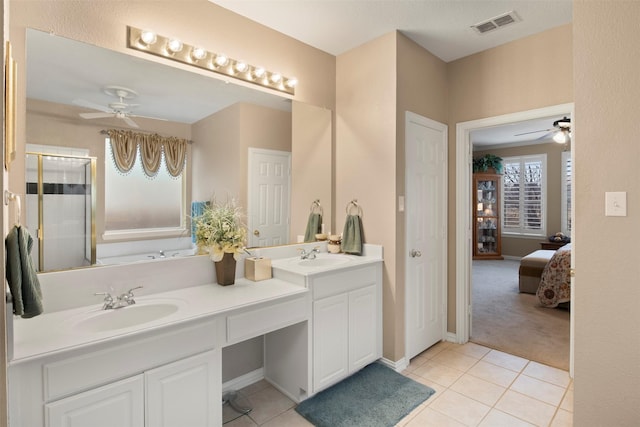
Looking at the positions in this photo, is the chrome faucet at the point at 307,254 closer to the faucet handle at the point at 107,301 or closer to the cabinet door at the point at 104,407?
the faucet handle at the point at 107,301

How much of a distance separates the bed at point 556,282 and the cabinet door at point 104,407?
14.9 feet

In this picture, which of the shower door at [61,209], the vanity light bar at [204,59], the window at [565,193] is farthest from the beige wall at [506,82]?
the window at [565,193]

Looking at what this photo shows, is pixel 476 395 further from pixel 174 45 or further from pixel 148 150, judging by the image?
pixel 174 45

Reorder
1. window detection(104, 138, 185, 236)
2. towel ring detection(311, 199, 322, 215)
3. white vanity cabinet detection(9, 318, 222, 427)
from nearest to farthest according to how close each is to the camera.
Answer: white vanity cabinet detection(9, 318, 222, 427) < window detection(104, 138, 185, 236) < towel ring detection(311, 199, 322, 215)

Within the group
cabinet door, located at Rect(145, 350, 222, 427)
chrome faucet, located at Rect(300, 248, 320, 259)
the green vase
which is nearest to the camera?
cabinet door, located at Rect(145, 350, 222, 427)

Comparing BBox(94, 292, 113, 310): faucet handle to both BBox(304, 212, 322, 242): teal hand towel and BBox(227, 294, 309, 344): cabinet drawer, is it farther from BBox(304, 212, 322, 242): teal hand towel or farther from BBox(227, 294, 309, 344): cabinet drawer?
BBox(304, 212, 322, 242): teal hand towel

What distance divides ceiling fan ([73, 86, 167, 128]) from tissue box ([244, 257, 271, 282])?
3.60ft

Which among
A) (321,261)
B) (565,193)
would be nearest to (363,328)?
(321,261)

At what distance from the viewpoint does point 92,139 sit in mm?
1831

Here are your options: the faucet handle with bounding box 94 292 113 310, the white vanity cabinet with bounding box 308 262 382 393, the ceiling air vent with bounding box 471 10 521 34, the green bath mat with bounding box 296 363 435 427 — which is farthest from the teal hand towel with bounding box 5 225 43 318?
the ceiling air vent with bounding box 471 10 521 34

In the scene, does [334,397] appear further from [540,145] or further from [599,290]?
[540,145]

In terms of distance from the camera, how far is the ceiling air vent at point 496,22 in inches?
97.9

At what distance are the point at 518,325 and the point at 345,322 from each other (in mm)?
2326

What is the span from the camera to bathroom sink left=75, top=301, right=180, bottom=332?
5.29 feet
